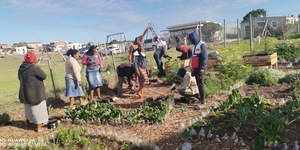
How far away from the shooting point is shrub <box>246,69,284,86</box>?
740cm

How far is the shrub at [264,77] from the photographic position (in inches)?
291

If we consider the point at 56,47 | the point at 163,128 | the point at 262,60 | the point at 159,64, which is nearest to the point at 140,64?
the point at 163,128

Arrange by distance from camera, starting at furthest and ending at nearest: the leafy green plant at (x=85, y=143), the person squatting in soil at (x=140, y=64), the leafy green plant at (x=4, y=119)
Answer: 1. the person squatting in soil at (x=140, y=64)
2. the leafy green plant at (x=4, y=119)
3. the leafy green plant at (x=85, y=143)

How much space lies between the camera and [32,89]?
5293 mm

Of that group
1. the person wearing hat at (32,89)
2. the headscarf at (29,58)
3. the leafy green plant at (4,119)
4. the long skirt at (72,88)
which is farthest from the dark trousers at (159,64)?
the leafy green plant at (4,119)

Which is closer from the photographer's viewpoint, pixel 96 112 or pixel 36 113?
pixel 36 113

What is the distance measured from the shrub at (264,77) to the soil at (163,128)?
235 millimetres

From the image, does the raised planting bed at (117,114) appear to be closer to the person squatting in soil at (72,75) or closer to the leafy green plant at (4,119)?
the person squatting in soil at (72,75)

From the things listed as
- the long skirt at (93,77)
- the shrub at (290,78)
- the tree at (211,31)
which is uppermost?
the tree at (211,31)

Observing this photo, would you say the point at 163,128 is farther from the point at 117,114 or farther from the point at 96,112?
the point at 96,112

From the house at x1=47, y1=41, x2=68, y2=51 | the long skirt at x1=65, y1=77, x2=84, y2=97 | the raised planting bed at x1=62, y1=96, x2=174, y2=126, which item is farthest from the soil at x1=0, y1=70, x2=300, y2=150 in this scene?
the house at x1=47, y1=41, x2=68, y2=51

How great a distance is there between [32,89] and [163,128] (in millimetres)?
2638

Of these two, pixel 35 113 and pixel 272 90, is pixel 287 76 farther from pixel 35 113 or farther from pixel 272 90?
pixel 35 113

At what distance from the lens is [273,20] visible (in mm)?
37344
